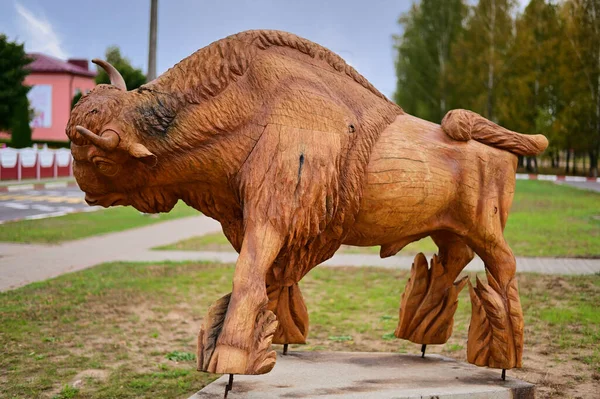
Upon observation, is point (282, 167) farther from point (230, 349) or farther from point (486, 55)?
point (486, 55)

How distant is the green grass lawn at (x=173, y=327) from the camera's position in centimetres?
482

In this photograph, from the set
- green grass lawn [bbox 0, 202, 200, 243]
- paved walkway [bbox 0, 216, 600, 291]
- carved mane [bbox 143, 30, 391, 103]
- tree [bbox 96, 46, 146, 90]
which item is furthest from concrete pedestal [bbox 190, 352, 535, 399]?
tree [bbox 96, 46, 146, 90]

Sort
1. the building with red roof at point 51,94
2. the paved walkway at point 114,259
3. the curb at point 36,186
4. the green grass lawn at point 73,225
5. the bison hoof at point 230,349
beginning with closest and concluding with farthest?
1. the bison hoof at point 230,349
2. the paved walkway at point 114,259
3. the green grass lawn at point 73,225
4. the curb at point 36,186
5. the building with red roof at point 51,94

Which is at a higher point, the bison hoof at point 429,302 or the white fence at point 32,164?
the white fence at point 32,164

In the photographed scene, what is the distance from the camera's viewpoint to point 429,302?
4.25 m

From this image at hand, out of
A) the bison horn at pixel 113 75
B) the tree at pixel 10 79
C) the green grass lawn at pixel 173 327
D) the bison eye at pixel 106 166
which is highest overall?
the tree at pixel 10 79

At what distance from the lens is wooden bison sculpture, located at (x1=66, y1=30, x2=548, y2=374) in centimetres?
304

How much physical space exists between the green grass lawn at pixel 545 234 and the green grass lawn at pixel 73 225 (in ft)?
7.30

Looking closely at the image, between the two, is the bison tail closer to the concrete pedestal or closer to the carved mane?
the carved mane

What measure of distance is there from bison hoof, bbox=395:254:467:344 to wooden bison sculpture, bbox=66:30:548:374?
1.37ft

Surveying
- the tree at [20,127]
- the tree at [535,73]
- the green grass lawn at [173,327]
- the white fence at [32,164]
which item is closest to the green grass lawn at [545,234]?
the green grass lawn at [173,327]

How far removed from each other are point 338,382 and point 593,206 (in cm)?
1714

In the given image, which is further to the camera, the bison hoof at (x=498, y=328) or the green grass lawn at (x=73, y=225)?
the green grass lawn at (x=73, y=225)

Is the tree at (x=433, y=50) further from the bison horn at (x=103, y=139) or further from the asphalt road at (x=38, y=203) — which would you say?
the bison horn at (x=103, y=139)
